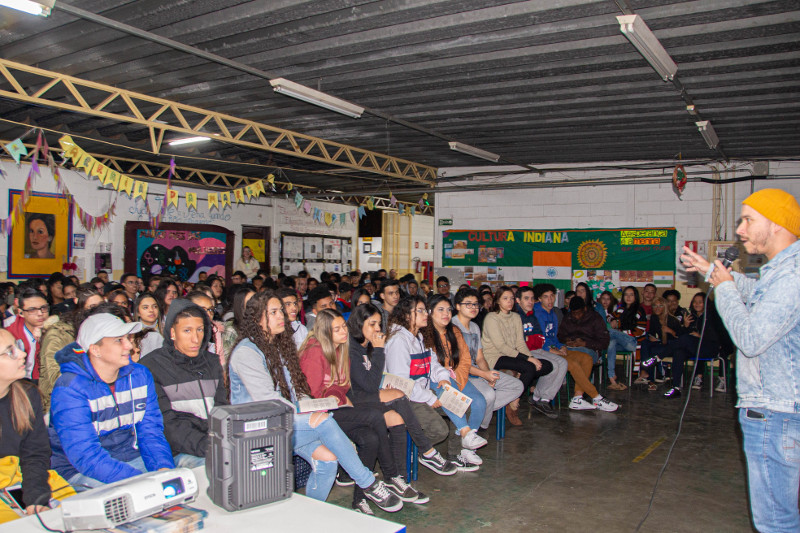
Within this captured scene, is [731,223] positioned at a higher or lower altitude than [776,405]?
higher

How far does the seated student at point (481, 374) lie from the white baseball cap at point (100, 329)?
10.0 ft

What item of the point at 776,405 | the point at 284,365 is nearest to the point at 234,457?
the point at 284,365

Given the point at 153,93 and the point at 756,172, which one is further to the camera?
the point at 756,172

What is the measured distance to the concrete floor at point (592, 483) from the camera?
140 inches

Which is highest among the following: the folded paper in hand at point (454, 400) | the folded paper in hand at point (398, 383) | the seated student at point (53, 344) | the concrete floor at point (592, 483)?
the seated student at point (53, 344)

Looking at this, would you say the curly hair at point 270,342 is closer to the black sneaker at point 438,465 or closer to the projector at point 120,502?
the black sneaker at point 438,465

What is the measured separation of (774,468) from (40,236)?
1088 cm

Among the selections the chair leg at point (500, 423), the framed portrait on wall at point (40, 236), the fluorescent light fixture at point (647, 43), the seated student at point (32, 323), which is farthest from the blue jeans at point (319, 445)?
the framed portrait on wall at point (40, 236)

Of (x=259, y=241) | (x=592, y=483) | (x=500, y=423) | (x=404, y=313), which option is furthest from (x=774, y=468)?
(x=259, y=241)

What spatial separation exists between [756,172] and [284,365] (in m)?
8.83

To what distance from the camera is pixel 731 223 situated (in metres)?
9.55

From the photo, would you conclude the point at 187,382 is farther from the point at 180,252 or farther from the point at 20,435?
the point at 180,252

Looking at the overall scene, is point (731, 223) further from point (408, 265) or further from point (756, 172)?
point (408, 265)

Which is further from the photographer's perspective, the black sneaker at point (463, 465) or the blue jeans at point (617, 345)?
the blue jeans at point (617, 345)
